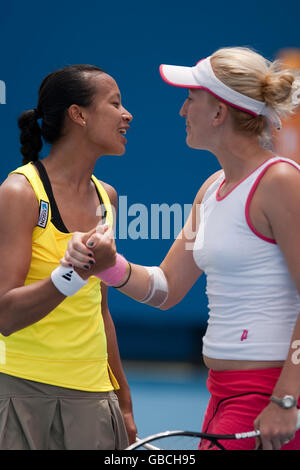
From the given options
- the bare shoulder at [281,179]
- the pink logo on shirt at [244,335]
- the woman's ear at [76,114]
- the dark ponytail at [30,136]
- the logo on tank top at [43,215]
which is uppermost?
the woman's ear at [76,114]

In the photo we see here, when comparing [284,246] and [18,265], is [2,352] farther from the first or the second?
[284,246]

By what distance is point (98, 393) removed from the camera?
263cm

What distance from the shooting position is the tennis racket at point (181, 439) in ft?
6.25

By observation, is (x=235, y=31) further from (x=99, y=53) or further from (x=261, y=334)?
(x=261, y=334)

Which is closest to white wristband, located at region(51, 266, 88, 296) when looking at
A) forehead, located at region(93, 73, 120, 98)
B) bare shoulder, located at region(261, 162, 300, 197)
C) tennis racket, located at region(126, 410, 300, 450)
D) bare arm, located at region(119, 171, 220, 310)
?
bare arm, located at region(119, 171, 220, 310)

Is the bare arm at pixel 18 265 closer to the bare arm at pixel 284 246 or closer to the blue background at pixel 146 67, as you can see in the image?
the bare arm at pixel 284 246

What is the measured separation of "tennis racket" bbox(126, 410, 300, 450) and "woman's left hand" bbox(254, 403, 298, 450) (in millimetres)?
22

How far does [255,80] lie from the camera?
2281 mm

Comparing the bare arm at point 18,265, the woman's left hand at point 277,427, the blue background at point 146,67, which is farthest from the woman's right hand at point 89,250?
the blue background at point 146,67

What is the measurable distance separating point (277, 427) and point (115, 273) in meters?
0.73

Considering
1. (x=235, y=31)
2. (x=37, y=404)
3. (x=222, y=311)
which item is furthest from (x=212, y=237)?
(x=235, y=31)

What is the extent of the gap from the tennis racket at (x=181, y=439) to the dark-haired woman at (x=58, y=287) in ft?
1.48

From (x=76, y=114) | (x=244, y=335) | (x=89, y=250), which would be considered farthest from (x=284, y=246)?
(x=76, y=114)

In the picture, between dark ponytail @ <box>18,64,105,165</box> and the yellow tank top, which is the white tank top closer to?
the yellow tank top
